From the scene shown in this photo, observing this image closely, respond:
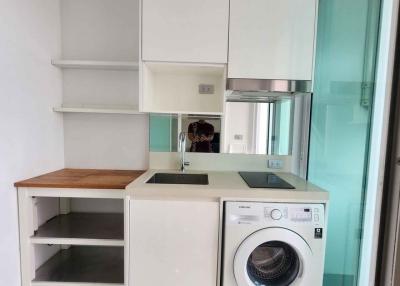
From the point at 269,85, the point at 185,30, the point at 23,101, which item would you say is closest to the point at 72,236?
the point at 23,101

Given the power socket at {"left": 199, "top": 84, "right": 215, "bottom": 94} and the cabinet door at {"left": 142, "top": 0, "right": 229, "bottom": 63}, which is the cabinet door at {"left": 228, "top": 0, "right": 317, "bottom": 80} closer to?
the cabinet door at {"left": 142, "top": 0, "right": 229, "bottom": 63}

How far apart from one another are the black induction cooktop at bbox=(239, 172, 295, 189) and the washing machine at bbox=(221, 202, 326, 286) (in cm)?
15

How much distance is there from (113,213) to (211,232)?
3.58ft

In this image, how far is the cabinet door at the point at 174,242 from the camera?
4.79ft

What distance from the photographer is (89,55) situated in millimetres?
2043

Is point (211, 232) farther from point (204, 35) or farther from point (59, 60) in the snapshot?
point (59, 60)

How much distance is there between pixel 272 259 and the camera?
1605mm

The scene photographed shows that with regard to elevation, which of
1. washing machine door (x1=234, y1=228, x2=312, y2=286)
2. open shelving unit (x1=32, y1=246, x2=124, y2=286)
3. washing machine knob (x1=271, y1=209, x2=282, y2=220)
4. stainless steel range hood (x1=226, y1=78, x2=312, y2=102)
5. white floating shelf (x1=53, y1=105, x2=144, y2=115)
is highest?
stainless steel range hood (x1=226, y1=78, x2=312, y2=102)

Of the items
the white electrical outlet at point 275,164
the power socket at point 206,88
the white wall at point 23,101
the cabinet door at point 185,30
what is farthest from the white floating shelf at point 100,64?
the white electrical outlet at point 275,164

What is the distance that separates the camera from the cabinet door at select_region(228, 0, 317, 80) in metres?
1.63

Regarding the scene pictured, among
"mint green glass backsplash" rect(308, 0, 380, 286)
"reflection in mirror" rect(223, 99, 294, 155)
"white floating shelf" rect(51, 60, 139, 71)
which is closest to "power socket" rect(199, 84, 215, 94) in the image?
"reflection in mirror" rect(223, 99, 294, 155)

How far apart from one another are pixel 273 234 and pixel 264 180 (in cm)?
44

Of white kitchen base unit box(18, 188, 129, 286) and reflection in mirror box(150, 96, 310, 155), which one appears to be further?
reflection in mirror box(150, 96, 310, 155)

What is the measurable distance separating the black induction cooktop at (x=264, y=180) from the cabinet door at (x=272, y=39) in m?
0.74
